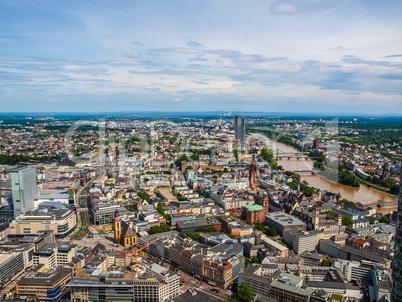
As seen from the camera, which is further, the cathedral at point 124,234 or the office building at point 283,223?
the office building at point 283,223

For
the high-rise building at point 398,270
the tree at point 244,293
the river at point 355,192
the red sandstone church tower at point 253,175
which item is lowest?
the river at point 355,192

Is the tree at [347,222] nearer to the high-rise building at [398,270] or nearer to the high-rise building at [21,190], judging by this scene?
the high-rise building at [398,270]

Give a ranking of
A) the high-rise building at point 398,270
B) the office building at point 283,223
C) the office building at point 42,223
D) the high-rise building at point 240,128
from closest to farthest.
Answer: the high-rise building at point 398,270, the office building at point 42,223, the office building at point 283,223, the high-rise building at point 240,128

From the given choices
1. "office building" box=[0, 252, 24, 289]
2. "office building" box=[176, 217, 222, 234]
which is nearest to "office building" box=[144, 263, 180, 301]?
"office building" box=[176, 217, 222, 234]

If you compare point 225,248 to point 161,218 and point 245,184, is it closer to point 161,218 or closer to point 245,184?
point 161,218

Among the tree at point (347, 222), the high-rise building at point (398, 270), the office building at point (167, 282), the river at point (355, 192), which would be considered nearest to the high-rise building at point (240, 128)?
the river at point (355, 192)

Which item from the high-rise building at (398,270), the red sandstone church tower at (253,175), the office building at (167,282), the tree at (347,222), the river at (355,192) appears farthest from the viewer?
the red sandstone church tower at (253,175)
